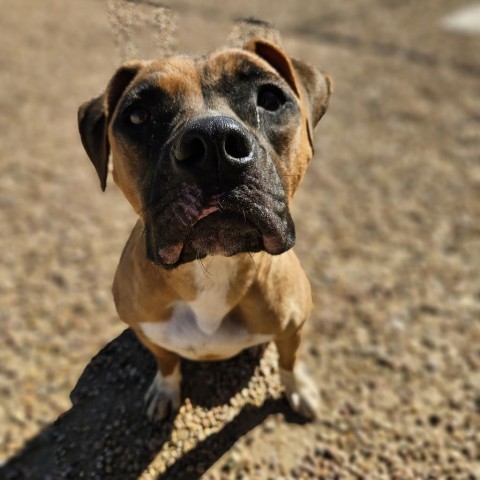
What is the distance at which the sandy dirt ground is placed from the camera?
3.47 m

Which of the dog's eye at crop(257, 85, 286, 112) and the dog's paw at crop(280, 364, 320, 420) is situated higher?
the dog's eye at crop(257, 85, 286, 112)

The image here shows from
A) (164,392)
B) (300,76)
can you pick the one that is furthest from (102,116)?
(164,392)

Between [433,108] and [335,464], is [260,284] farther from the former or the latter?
[433,108]

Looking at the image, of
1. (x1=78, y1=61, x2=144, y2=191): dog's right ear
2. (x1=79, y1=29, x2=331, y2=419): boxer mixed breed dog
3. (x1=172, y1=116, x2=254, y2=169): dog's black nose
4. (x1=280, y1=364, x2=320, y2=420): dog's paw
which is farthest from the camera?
(x1=280, y1=364, x2=320, y2=420): dog's paw

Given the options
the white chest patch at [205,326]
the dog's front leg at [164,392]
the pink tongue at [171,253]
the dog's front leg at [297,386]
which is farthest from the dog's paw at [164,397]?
the pink tongue at [171,253]

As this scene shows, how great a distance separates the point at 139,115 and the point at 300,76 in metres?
0.80

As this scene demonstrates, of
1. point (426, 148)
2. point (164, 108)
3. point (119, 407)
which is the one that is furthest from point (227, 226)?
point (426, 148)

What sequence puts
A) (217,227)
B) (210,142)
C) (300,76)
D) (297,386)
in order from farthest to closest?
1. (297,386)
2. (300,76)
3. (217,227)
4. (210,142)

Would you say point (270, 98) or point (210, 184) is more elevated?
point (270, 98)

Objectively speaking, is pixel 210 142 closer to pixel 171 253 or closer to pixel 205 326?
pixel 171 253

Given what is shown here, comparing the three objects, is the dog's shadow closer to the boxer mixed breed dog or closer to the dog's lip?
the boxer mixed breed dog

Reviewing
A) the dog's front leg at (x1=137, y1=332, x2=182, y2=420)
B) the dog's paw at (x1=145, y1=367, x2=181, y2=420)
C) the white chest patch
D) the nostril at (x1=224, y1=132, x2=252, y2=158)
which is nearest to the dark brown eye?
the nostril at (x1=224, y1=132, x2=252, y2=158)

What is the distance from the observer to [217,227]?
7.04ft

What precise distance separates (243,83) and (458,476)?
283 cm
